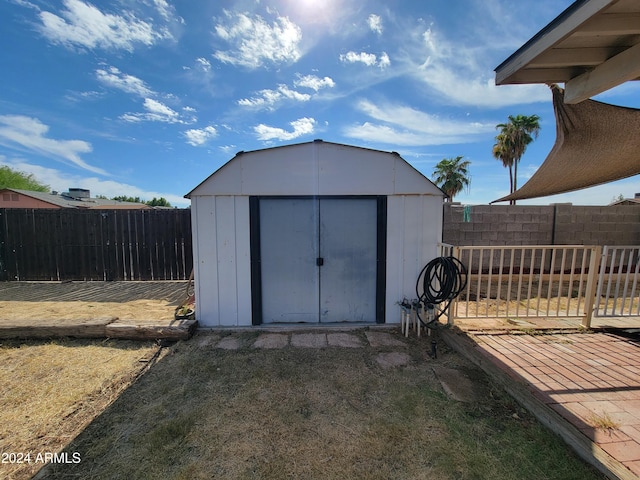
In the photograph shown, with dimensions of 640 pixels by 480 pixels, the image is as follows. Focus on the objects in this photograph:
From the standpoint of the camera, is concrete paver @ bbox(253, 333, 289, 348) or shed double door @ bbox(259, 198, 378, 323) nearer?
concrete paver @ bbox(253, 333, 289, 348)

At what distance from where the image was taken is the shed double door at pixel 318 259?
359cm

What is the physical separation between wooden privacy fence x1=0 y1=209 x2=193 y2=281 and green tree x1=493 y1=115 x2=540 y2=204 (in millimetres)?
20296

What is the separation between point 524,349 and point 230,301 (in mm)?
3624

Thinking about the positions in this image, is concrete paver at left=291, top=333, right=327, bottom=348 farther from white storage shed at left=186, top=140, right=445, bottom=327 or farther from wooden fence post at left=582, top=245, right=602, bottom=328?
wooden fence post at left=582, top=245, right=602, bottom=328

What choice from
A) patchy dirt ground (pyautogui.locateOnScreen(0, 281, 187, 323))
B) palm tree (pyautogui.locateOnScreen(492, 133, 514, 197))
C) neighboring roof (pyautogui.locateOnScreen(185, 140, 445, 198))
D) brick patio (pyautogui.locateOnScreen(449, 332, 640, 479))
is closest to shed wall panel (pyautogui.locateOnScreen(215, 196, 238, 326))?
neighboring roof (pyautogui.locateOnScreen(185, 140, 445, 198))

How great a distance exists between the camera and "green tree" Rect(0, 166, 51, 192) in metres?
25.9

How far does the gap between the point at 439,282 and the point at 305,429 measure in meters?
2.44

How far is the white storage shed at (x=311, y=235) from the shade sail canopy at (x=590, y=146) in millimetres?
1394

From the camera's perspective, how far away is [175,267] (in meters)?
6.29

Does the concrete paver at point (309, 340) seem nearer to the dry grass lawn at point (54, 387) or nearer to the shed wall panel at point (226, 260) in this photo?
the shed wall panel at point (226, 260)

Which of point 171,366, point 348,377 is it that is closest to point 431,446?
point 348,377

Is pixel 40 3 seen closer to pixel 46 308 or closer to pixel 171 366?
pixel 46 308

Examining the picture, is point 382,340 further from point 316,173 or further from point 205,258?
point 205,258

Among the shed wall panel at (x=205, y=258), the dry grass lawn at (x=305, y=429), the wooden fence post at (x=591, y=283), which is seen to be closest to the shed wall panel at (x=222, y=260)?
the shed wall panel at (x=205, y=258)
